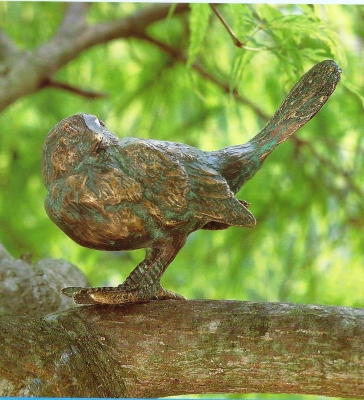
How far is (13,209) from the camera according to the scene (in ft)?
6.19

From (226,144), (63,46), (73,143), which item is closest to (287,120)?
(73,143)

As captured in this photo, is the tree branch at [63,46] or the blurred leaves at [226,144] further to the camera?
the blurred leaves at [226,144]

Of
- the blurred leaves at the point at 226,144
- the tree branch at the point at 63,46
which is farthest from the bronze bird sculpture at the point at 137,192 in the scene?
the blurred leaves at the point at 226,144

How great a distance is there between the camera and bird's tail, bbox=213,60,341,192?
717 mm

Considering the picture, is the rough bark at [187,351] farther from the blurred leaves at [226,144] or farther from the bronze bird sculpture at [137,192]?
the blurred leaves at [226,144]

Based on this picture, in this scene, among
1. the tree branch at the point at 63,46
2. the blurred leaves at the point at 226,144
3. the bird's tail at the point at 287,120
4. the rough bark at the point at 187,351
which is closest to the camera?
the rough bark at the point at 187,351

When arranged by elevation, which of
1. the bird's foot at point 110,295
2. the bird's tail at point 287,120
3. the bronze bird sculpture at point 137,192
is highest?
the bird's tail at point 287,120

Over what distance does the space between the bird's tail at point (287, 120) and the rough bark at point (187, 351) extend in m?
0.16

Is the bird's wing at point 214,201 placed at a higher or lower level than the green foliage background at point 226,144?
lower

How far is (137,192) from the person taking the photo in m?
0.67

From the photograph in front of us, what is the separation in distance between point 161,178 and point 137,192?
1.2 inches

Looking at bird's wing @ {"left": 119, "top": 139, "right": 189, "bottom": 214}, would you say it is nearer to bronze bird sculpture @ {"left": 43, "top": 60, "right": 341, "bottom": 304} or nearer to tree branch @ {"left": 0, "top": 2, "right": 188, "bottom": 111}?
Answer: bronze bird sculpture @ {"left": 43, "top": 60, "right": 341, "bottom": 304}

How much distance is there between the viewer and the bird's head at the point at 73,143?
2.24 feet

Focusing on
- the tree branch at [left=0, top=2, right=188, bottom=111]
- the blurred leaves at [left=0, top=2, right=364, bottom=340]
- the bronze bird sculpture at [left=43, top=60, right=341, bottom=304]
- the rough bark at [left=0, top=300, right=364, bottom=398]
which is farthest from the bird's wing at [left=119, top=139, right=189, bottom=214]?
the blurred leaves at [left=0, top=2, right=364, bottom=340]
